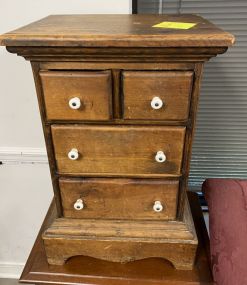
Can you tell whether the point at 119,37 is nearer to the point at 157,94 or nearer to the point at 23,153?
the point at 157,94

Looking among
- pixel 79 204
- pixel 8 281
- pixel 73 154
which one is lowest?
pixel 8 281

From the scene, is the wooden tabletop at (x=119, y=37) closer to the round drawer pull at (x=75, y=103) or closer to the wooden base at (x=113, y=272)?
the round drawer pull at (x=75, y=103)

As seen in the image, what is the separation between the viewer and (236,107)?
3.94 feet

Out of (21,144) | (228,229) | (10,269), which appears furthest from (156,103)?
(10,269)

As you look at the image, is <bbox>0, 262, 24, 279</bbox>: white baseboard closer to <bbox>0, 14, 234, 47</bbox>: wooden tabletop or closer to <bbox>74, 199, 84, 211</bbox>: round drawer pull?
<bbox>74, 199, 84, 211</bbox>: round drawer pull

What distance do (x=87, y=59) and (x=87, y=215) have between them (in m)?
0.43

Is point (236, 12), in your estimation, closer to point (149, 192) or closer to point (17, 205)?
point (149, 192)

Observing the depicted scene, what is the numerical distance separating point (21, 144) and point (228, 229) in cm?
81

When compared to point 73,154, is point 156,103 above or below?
above

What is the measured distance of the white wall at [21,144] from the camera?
3.15 ft

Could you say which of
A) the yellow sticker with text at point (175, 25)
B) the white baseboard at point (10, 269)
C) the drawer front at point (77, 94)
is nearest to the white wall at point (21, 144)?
the white baseboard at point (10, 269)

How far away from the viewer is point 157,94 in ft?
2.17

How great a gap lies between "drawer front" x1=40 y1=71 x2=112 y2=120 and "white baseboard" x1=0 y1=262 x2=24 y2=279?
1120 millimetres

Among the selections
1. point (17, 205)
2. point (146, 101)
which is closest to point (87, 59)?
point (146, 101)
